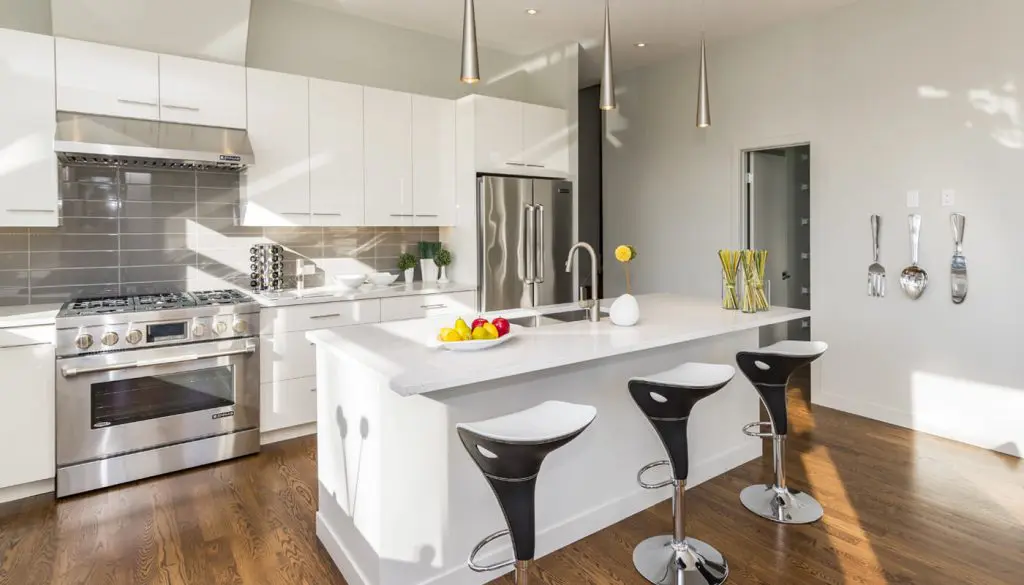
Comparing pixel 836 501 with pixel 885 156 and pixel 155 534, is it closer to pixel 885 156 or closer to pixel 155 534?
pixel 885 156

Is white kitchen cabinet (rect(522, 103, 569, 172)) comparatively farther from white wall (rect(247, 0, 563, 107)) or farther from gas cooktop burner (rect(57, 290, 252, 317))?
gas cooktop burner (rect(57, 290, 252, 317))

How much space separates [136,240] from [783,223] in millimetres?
5234

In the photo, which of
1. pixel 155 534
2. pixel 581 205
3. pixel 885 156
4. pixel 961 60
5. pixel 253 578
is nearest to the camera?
pixel 253 578

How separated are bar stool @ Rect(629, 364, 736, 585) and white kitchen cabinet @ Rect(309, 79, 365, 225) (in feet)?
8.51

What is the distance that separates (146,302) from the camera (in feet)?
11.4

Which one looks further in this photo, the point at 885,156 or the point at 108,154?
the point at 885,156

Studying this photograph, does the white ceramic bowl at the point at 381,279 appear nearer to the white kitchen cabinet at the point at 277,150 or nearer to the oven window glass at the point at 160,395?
the white kitchen cabinet at the point at 277,150

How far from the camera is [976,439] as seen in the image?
12.2 ft

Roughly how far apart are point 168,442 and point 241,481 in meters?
0.49

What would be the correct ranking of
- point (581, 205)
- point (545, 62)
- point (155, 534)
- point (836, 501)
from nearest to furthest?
point (155, 534) < point (836, 501) < point (545, 62) < point (581, 205)

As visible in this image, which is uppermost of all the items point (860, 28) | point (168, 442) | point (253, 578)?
point (860, 28)

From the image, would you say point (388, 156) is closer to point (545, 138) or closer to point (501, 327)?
point (545, 138)

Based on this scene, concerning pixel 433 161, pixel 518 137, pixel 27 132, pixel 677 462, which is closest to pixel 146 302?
pixel 27 132

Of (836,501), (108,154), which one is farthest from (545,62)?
(836,501)
